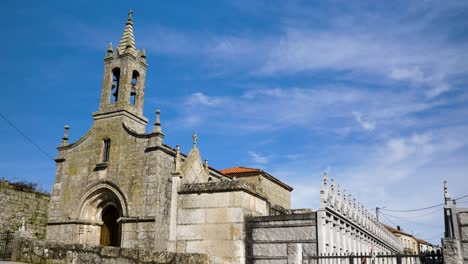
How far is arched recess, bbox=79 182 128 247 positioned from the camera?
21062mm

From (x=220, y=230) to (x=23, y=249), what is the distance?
6672 mm

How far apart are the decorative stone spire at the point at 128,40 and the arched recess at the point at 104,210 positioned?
733 cm

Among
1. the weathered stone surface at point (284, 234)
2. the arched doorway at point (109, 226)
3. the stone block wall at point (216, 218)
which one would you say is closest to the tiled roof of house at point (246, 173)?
the arched doorway at point (109, 226)

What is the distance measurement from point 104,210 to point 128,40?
9.18m

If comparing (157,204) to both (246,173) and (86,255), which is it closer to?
(86,255)

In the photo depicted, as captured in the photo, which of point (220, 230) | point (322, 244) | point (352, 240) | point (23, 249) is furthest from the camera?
point (352, 240)

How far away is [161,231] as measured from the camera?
1873 centimetres

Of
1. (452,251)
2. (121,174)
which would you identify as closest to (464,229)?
(452,251)

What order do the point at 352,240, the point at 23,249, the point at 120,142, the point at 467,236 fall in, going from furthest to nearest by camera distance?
the point at 120,142 < the point at 352,240 < the point at 467,236 < the point at 23,249

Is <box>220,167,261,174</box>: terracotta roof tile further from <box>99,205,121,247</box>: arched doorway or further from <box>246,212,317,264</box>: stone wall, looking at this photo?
<box>246,212,317,264</box>: stone wall

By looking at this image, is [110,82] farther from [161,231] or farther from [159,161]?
[161,231]

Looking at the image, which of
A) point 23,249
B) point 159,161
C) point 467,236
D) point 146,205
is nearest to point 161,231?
point 146,205

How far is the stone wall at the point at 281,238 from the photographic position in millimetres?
13062

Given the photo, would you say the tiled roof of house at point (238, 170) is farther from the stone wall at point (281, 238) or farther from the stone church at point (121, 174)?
the stone wall at point (281, 238)
